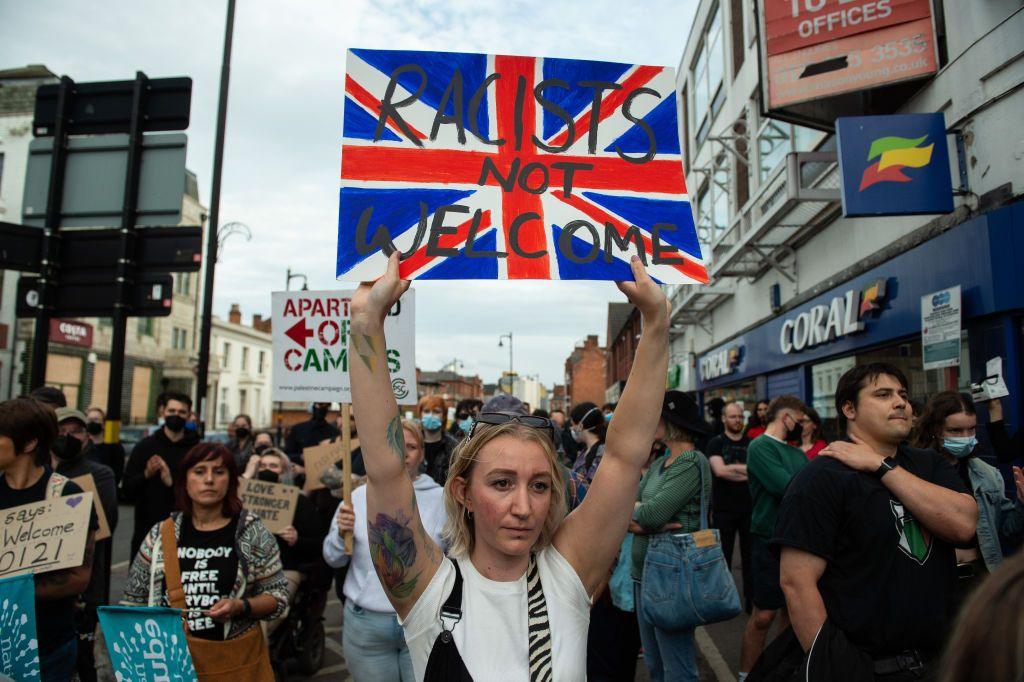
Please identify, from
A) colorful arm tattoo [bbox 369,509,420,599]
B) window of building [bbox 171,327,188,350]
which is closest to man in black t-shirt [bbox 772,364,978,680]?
colorful arm tattoo [bbox 369,509,420,599]

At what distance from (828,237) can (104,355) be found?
31.5 meters

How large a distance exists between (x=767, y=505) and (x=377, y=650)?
2841mm

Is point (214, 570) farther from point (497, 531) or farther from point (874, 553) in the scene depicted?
point (874, 553)

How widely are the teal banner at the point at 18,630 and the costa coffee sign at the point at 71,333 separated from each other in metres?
27.1

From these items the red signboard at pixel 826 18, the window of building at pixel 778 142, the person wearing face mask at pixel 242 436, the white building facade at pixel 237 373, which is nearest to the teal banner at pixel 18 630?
the person wearing face mask at pixel 242 436

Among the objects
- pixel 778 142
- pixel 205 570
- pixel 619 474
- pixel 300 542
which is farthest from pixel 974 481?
pixel 778 142

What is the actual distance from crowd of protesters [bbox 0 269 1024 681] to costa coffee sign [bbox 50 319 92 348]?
980 inches

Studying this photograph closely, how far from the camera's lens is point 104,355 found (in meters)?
31.1

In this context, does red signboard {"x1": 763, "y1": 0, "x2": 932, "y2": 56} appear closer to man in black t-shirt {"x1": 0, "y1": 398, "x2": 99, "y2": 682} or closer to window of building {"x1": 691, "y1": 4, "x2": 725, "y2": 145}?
man in black t-shirt {"x1": 0, "y1": 398, "x2": 99, "y2": 682}

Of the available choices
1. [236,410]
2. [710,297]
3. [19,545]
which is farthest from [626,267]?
[236,410]

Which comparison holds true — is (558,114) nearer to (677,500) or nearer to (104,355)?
(677,500)

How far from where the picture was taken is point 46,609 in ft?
10.0

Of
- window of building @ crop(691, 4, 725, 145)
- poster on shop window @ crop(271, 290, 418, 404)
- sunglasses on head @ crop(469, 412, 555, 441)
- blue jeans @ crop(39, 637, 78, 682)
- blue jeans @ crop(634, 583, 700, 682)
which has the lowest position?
blue jeans @ crop(634, 583, 700, 682)

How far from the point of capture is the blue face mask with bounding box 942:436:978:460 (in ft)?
13.1
